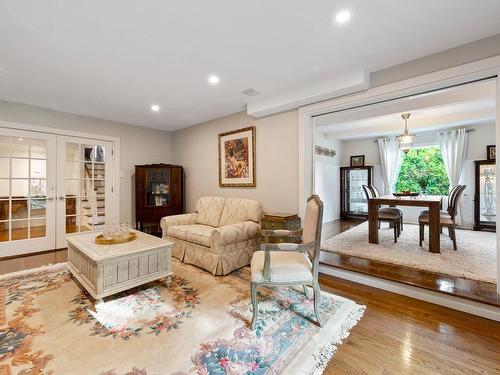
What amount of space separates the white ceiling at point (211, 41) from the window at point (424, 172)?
486 cm

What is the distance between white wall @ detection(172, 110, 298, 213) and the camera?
338cm

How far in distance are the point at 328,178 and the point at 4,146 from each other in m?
6.65

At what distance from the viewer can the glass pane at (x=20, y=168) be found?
3.66 metres

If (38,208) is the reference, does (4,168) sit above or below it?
above

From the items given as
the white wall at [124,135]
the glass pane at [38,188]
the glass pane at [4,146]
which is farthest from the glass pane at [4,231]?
the white wall at [124,135]

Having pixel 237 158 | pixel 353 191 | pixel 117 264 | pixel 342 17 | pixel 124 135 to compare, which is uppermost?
pixel 342 17

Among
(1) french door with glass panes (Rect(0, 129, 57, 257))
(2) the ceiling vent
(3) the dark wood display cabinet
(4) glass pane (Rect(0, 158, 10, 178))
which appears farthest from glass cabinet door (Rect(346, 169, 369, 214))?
(4) glass pane (Rect(0, 158, 10, 178))

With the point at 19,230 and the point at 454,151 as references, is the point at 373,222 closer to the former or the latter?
the point at 454,151

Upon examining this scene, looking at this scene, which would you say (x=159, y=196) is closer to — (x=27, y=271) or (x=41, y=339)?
(x=27, y=271)

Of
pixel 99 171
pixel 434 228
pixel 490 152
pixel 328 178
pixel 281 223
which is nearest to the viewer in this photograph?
pixel 281 223

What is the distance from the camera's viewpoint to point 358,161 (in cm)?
682

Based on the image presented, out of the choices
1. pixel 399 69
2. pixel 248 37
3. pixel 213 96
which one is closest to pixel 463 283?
pixel 399 69

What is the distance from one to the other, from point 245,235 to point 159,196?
2.47 meters

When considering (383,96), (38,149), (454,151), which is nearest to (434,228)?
(383,96)
